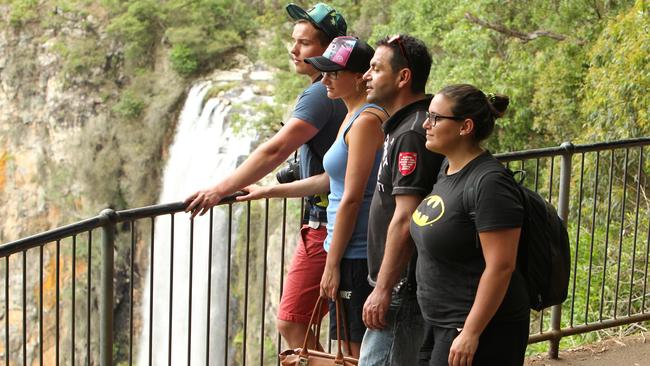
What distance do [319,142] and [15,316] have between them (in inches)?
1041

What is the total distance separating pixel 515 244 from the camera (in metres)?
3.06

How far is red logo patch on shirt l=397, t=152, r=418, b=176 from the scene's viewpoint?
331cm

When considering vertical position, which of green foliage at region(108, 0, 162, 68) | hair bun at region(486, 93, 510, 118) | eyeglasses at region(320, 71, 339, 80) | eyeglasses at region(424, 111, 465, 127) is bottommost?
eyeglasses at region(424, 111, 465, 127)

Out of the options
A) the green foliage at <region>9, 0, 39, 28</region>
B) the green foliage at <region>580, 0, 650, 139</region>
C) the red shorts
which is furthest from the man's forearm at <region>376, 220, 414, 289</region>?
the green foliage at <region>9, 0, 39, 28</region>

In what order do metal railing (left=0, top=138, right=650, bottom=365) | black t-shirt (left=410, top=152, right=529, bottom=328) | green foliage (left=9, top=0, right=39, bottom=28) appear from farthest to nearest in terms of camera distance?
green foliage (left=9, top=0, right=39, bottom=28) → metal railing (left=0, top=138, right=650, bottom=365) → black t-shirt (left=410, top=152, right=529, bottom=328)

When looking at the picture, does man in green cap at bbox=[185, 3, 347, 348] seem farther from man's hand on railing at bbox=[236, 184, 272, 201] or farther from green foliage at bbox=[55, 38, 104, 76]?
green foliage at bbox=[55, 38, 104, 76]

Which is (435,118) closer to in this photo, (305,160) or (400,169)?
(400,169)

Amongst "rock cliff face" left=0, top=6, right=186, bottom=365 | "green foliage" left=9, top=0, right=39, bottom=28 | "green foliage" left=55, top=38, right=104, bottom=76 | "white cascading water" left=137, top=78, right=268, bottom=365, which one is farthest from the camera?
"green foliage" left=9, top=0, right=39, bottom=28

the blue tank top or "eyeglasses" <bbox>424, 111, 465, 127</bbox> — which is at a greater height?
"eyeglasses" <bbox>424, 111, 465, 127</bbox>

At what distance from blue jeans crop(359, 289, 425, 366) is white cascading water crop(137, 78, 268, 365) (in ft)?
50.1

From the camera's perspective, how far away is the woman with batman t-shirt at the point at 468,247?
303 cm

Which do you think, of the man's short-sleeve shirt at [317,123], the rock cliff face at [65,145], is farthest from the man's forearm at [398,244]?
the rock cliff face at [65,145]

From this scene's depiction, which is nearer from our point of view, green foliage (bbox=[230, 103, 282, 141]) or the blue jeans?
the blue jeans

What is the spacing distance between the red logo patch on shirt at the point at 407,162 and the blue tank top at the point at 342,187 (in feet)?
1.15
